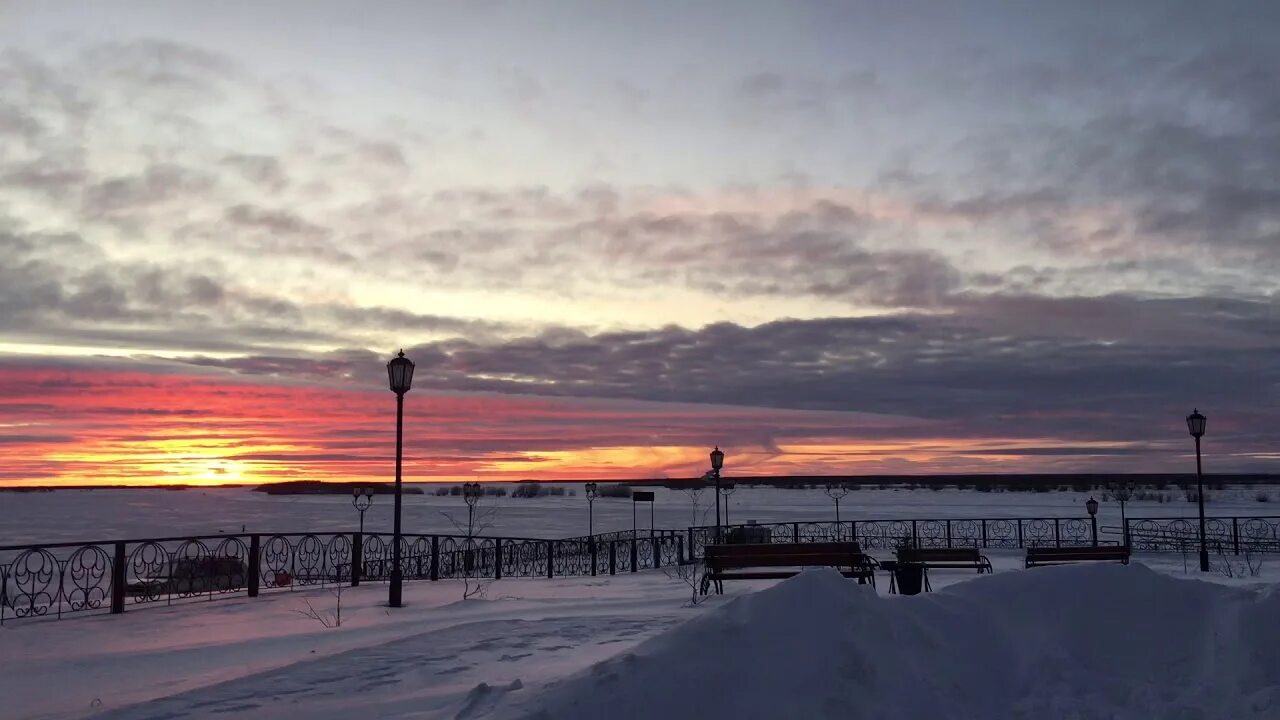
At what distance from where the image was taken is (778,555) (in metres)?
14.0

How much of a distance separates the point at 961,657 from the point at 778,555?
7.20 meters

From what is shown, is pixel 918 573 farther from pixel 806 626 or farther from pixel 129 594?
pixel 129 594

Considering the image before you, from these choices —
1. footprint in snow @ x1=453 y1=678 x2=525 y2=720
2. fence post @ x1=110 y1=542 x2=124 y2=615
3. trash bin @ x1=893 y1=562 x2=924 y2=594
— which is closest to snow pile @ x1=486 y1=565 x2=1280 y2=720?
footprint in snow @ x1=453 y1=678 x2=525 y2=720

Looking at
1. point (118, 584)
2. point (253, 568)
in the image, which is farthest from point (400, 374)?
point (118, 584)

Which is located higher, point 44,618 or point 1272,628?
point 1272,628

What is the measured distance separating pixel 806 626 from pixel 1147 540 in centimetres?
2760

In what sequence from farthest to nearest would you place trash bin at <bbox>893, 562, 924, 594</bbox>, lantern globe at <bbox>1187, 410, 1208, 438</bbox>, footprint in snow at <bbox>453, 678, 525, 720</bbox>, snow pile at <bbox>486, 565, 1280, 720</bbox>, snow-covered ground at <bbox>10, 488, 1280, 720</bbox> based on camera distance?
lantern globe at <bbox>1187, 410, 1208, 438</bbox>
trash bin at <bbox>893, 562, 924, 594</bbox>
footprint in snow at <bbox>453, 678, 525, 720</bbox>
snow-covered ground at <bbox>10, 488, 1280, 720</bbox>
snow pile at <bbox>486, 565, 1280, 720</bbox>

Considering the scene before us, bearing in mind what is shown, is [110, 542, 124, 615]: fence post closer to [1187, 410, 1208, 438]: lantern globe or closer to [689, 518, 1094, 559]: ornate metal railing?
[689, 518, 1094, 559]: ornate metal railing

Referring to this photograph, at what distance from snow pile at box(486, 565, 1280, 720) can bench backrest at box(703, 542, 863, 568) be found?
606 centimetres

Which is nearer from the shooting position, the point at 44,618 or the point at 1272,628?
the point at 1272,628

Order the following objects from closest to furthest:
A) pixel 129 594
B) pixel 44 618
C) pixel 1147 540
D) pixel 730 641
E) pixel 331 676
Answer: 1. pixel 730 641
2. pixel 331 676
3. pixel 44 618
4. pixel 129 594
5. pixel 1147 540

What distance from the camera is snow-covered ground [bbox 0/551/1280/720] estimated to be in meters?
6.07

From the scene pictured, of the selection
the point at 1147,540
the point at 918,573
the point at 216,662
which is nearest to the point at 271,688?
the point at 216,662

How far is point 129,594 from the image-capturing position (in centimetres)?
1756
